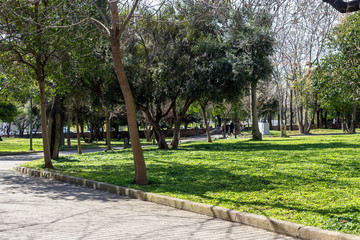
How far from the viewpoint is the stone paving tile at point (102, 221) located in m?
5.57

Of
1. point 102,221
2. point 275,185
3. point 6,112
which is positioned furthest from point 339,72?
point 6,112

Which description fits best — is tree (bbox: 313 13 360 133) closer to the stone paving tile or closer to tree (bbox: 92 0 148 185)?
tree (bbox: 92 0 148 185)

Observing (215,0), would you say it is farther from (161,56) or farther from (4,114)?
(4,114)

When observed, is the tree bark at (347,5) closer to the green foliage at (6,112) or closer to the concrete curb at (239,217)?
the concrete curb at (239,217)

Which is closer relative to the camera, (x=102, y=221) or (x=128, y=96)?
(x=102, y=221)

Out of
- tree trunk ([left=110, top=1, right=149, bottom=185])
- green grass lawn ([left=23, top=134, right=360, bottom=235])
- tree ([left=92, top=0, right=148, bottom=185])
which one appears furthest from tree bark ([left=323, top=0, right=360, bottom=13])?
tree trunk ([left=110, top=1, right=149, bottom=185])

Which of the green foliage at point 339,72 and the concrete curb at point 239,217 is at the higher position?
the green foliage at point 339,72

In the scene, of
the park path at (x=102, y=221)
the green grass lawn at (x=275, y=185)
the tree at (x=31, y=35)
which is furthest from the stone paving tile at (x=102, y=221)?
the tree at (x=31, y=35)

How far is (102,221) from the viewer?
6504mm

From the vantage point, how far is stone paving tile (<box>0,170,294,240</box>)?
557 cm

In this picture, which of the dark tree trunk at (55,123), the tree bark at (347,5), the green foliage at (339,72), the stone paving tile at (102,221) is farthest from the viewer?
the green foliage at (339,72)

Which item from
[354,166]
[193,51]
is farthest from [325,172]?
[193,51]

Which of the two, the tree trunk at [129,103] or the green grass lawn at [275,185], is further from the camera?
the tree trunk at [129,103]

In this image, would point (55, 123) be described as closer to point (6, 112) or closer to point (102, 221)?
point (102, 221)
